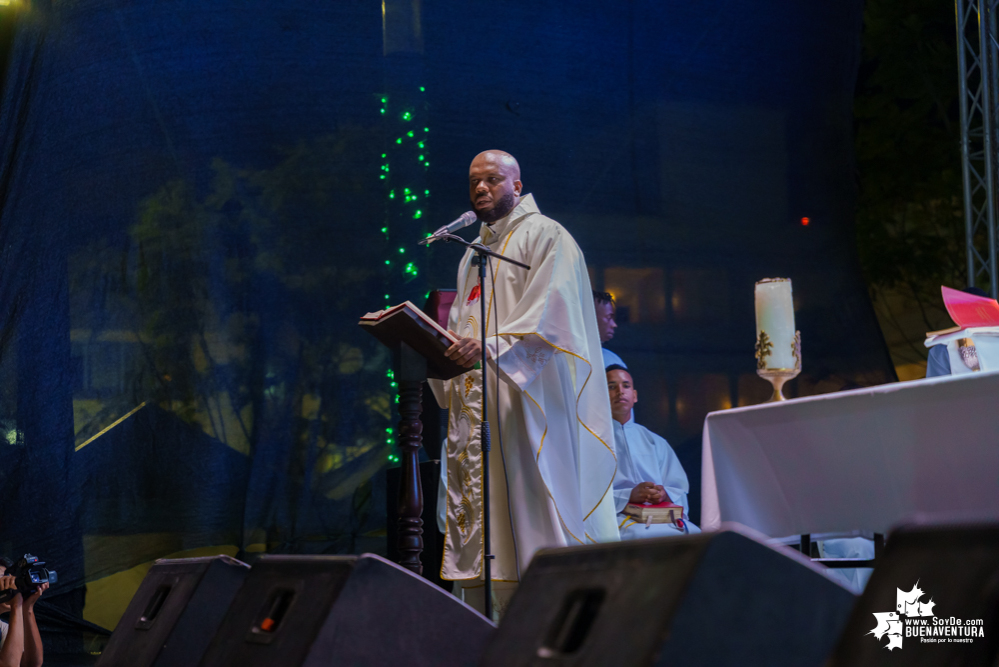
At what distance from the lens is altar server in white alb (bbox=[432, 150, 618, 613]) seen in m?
3.27

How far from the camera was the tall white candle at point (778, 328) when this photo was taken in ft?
8.90

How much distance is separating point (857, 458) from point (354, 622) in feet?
4.35

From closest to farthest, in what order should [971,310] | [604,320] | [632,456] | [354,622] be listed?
[354,622]
[971,310]
[632,456]
[604,320]

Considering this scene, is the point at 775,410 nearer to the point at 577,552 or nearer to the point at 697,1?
Answer: the point at 577,552

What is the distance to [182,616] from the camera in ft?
Result: 6.77

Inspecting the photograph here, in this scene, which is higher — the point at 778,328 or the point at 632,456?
the point at 778,328

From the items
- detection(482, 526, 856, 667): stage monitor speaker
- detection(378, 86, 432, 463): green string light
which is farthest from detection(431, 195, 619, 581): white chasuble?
detection(482, 526, 856, 667): stage monitor speaker

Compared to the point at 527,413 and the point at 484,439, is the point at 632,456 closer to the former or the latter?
the point at 527,413

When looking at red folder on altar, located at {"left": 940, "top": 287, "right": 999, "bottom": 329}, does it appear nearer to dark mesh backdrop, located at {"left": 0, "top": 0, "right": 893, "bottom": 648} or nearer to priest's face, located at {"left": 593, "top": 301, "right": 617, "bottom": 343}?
priest's face, located at {"left": 593, "top": 301, "right": 617, "bottom": 343}

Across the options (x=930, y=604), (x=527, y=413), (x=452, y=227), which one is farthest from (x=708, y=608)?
(x=527, y=413)

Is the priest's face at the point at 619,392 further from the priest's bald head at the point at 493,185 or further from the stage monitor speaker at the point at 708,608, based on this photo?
the stage monitor speaker at the point at 708,608

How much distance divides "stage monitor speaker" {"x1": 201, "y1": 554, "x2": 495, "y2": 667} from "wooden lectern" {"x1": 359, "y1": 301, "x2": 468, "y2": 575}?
1233 millimetres

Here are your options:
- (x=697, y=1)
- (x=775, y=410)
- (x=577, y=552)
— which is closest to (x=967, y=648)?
(x=577, y=552)

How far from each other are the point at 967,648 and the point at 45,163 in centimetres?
534
